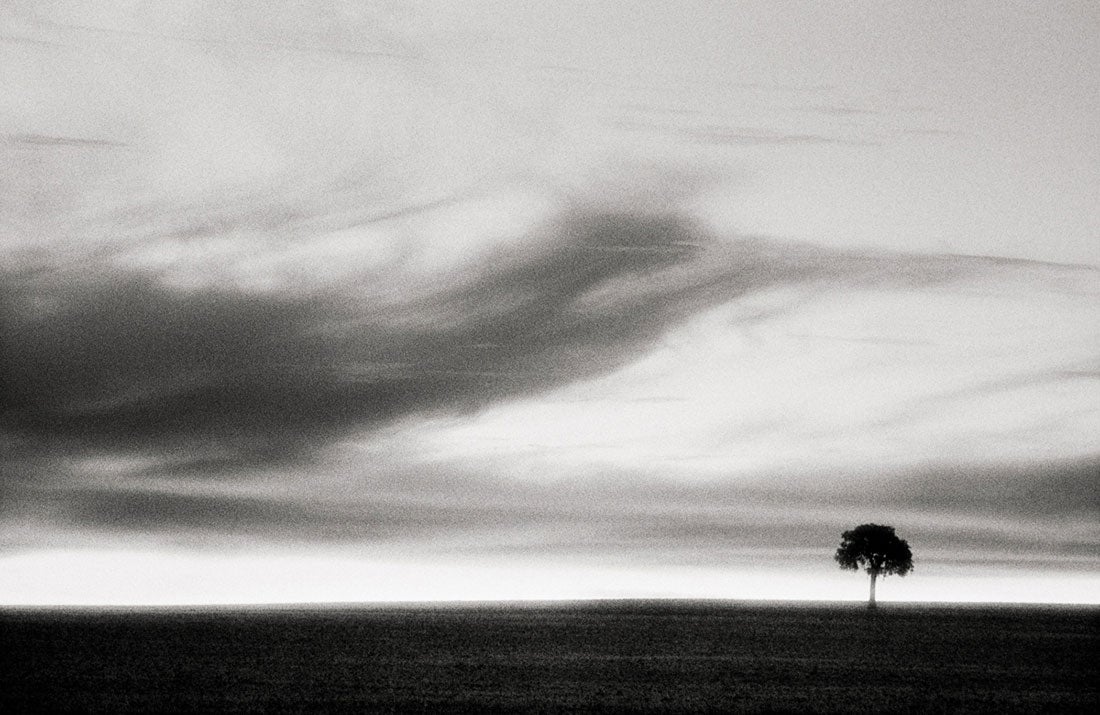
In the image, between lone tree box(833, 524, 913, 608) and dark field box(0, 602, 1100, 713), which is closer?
dark field box(0, 602, 1100, 713)

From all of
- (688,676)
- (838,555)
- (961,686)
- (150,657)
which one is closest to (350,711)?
(688,676)

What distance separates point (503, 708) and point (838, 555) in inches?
5336

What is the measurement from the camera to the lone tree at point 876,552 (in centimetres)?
16825

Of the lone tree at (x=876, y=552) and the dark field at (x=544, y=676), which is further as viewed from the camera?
the lone tree at (x=876, y=552)

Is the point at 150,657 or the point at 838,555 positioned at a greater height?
the point at 838,555

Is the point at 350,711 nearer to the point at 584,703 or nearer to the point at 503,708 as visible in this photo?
the point at 503,708

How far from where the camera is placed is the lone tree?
168250 mm

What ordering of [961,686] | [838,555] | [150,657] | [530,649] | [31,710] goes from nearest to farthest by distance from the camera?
[31,710] → [961,686] → [150,657] → [530,649] → [838,555]

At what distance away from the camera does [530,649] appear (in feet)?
286

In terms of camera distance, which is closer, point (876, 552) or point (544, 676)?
point (544, 676)

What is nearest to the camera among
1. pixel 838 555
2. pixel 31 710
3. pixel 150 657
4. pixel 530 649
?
pixel 31 710

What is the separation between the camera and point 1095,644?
102938 mm

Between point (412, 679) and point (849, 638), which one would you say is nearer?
point (412, 679)

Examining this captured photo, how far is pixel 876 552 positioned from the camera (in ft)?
552
